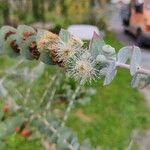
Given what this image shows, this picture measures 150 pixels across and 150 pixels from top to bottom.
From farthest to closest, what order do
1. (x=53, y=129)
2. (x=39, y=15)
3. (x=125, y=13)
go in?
(x=125, y=13)
(x=39, y=15)
(x=53, y=129)

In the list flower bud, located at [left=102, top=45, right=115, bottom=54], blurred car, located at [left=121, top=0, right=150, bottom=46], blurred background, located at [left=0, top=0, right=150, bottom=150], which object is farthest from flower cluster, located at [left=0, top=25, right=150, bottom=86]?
blurred car, located at [left=121, top=0, right=150, bottom=46]

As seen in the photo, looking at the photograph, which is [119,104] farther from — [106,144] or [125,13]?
[125,13]

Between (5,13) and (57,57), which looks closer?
(57,57)

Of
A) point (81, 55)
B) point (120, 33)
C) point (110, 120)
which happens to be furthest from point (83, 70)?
point (120, 33)

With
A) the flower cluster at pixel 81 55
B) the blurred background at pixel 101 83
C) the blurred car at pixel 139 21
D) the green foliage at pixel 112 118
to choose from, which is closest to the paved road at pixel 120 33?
the blurred background at pixel 101 83

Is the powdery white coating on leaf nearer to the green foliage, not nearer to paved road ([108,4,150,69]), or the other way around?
the green foliage

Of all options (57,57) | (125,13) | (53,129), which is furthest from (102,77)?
(125,13)
